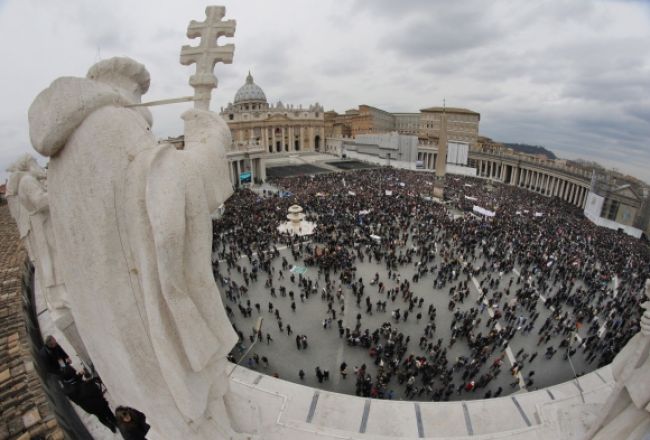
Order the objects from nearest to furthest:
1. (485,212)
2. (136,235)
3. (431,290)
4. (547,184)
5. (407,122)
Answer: (136,235)
(431,290)
(485,212)
(547,184)
(407,122)

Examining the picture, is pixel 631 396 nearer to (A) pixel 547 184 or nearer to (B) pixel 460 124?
(A) pixel 547 184

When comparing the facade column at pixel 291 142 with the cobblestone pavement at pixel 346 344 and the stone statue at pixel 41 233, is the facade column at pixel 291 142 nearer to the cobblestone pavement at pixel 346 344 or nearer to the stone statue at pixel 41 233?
the cobblestone pavement at pixel 346 344

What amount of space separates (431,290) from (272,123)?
2833 inches

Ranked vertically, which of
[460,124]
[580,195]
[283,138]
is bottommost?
[580,195]

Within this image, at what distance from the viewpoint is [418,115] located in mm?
100000

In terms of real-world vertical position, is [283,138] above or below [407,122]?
below

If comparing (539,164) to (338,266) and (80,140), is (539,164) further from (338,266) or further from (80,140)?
(80,140)

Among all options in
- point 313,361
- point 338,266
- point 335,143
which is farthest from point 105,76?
point 335,143

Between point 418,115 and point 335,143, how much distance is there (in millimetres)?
36634

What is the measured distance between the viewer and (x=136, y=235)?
93.2 inches

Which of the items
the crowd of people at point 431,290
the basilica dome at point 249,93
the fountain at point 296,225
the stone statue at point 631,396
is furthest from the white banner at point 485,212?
the basilica dome at point 249,93

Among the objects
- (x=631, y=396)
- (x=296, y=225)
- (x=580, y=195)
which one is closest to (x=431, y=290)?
(x=296, y=225)

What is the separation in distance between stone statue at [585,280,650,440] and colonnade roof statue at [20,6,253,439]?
16.7ft

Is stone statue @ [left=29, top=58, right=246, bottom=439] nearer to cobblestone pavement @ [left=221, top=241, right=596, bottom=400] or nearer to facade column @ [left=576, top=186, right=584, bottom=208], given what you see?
cobblestone pavement @ [left=221, top=241, right=596, bottom=400]
